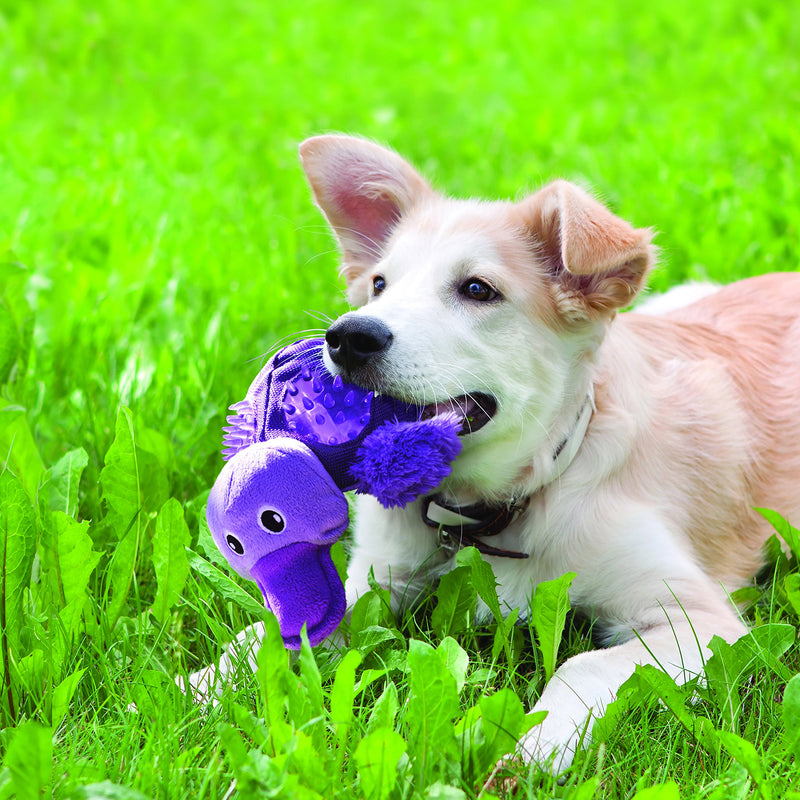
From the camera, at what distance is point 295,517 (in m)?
1.98

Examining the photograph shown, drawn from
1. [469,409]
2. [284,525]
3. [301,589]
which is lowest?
[301,589]

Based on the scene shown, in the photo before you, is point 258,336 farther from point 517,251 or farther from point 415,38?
point 415,38

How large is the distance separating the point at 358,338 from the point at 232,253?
264 centimetres

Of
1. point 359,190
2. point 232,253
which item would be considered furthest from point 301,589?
point 232,253

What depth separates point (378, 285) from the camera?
2.69m

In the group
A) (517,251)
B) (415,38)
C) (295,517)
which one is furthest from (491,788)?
(415,38)

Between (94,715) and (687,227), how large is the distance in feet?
12.0

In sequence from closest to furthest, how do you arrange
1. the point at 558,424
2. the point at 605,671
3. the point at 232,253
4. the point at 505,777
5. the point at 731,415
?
the point at 505,777 → the point at 605,671 → the point at 558,424 → the point at 731,415 → the point at 232,253

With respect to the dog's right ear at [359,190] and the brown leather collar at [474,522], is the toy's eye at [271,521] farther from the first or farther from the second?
the dog's right ear at [359,190]

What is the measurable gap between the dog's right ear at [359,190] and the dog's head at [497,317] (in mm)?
65

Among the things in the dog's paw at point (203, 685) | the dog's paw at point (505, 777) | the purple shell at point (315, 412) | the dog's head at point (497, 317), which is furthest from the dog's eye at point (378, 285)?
the dog's paw at point (505, 777)

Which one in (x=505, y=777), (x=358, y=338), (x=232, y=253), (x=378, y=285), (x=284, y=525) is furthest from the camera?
(x=232, y=253)

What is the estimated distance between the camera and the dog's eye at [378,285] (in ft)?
8.75

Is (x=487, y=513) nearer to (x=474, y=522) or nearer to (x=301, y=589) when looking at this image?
(x=474, y=522)
